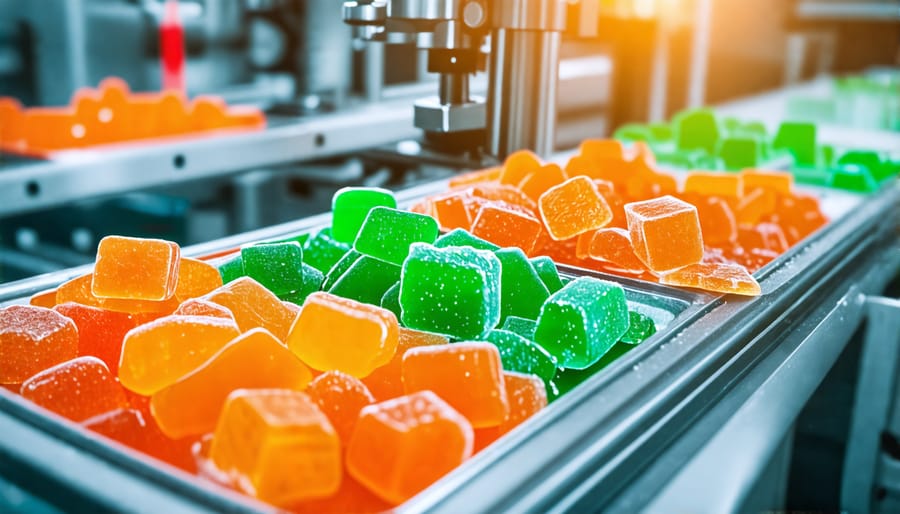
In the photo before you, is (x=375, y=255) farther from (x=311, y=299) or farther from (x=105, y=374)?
(x=105, y=374)

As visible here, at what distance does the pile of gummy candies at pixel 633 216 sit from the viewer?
991mm

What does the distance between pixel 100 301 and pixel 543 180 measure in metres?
0.62

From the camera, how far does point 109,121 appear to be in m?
2.09

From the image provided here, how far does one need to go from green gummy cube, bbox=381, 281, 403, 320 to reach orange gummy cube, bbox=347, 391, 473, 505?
0.95ft

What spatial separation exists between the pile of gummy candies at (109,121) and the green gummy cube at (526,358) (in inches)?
57.7

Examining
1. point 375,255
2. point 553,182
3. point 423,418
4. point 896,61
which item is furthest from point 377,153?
point 896,61

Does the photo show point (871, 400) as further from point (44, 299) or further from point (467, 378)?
point (44, 299)

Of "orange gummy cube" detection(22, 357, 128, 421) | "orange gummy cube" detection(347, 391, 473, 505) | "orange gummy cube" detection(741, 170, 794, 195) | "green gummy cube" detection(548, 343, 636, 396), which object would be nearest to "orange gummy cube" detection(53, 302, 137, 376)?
"orange gummy cube" detection(22, 357, 128, 421)

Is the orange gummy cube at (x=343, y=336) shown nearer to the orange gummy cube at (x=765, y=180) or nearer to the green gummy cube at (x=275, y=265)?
the green gummy cube at (x=275, y=265)

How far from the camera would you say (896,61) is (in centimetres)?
569

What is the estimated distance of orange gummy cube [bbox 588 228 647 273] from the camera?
104 centimetres

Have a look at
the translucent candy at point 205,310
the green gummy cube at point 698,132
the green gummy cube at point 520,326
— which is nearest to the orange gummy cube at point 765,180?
the green gummy cube at point 698,132

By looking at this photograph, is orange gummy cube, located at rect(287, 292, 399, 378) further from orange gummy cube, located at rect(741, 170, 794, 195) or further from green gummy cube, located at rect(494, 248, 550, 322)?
orange gummy cube, located at rect(741, 170, 794, 195)

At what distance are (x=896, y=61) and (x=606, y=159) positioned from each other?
524 centimetres
